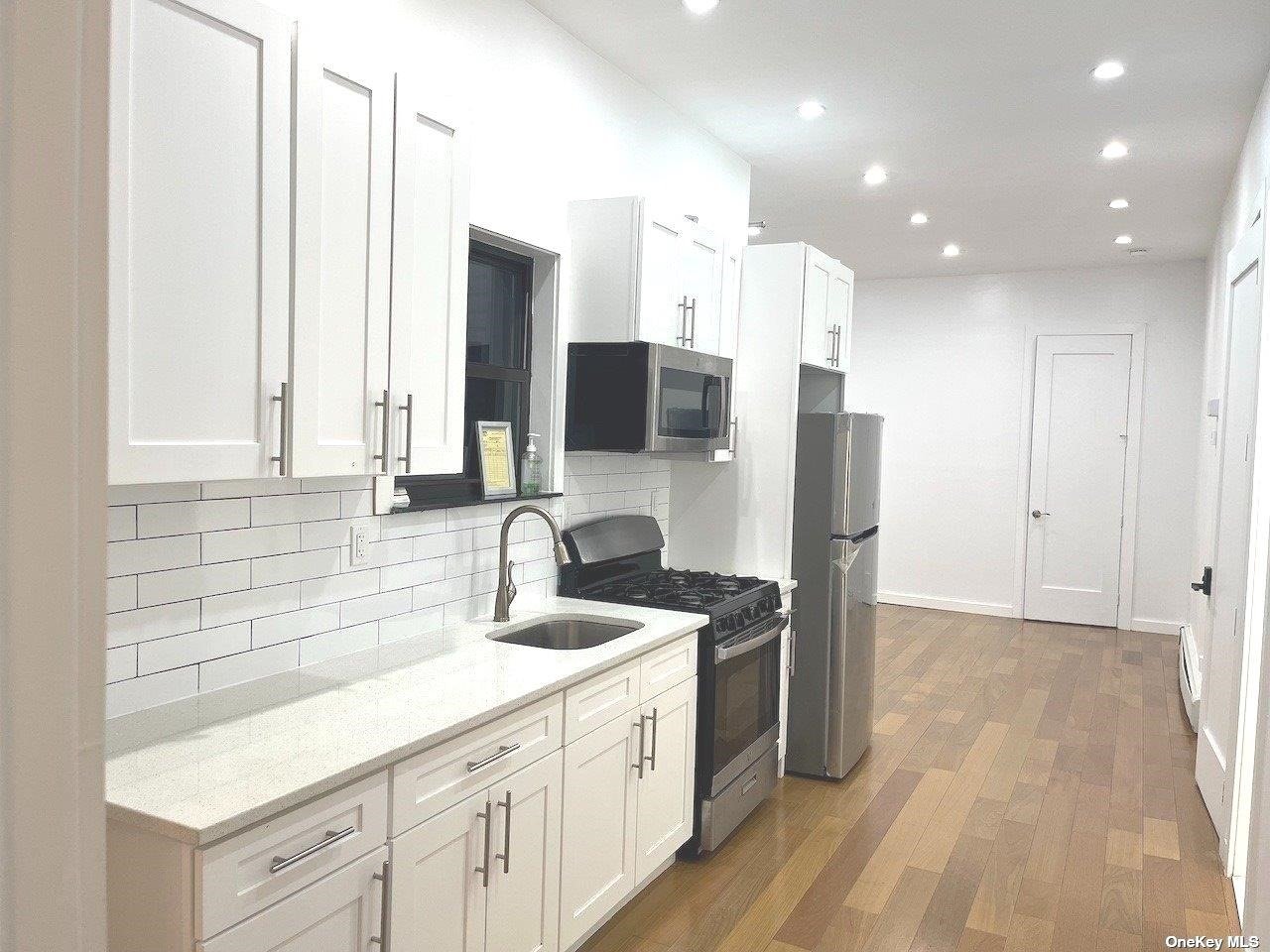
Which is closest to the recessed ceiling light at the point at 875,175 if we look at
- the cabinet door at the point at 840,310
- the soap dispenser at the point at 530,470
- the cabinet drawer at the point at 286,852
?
the cabinet door at the point at 840,310

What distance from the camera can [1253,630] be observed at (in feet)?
10.0

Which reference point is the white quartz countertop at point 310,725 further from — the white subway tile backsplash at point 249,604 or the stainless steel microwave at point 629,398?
the stainless steel microwave at point 629,398

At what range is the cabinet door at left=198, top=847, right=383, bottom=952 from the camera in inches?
61.0

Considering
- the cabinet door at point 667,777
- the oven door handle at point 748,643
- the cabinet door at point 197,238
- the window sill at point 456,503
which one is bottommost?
the cabinet door at point 667,777

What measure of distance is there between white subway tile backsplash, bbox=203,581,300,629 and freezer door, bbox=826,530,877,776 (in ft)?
8.44

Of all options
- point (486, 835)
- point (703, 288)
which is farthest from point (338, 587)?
point (703, 288)

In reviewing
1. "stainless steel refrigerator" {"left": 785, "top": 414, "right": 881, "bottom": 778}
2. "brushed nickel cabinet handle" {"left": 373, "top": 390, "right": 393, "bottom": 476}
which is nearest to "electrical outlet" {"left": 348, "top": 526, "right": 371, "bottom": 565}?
"brushed nickel cabinet handle" {"left": 373, "top": 390, "right": 393, "bottom": 476}

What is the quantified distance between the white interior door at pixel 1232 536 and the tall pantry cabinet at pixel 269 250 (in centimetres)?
Answer: 283

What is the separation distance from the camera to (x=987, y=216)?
19.8 ft

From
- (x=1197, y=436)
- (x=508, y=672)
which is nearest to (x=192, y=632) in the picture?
(x=508, y=672)

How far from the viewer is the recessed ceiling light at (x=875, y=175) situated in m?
5.03

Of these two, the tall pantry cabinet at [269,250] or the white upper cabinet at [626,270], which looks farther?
the white upper cabinet at [626,270]

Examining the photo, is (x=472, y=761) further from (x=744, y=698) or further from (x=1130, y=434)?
(x=1130, y=434)

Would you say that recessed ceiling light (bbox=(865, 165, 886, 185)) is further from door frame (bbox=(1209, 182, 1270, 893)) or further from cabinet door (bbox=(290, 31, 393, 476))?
cabinet door (bbox=(290, 31, 393, 476))
